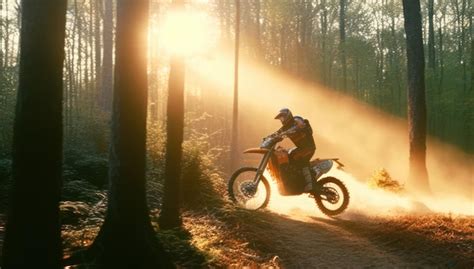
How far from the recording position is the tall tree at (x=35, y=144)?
15.8 ft

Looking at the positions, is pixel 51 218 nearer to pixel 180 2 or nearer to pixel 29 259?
pixel 29 259

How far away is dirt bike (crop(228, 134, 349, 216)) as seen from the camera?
33.7ft

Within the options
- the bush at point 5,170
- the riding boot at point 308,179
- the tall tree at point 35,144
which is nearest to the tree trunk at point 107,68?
the bush at point 5,170

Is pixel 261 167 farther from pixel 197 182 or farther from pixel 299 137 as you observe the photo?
pixel 197 182

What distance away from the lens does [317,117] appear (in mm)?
40781

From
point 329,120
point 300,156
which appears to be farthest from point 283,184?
point 329,120

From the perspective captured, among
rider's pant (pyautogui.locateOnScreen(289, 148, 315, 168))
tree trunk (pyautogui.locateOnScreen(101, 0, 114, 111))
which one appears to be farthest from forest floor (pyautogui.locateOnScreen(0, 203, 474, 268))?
tree trunk (pyautogui.locateOnScreen(101, 0, 114, 111))

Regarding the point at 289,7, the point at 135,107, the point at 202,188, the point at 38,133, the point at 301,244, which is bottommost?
the point at 301,244

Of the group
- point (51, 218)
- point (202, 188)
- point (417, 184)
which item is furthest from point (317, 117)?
point (51, 218)

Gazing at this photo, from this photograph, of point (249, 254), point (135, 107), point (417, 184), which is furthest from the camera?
point (417, 184)

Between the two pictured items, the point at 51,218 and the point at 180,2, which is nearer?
the point at 51,218

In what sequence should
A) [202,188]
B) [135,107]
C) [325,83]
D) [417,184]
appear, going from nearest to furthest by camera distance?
[135,107] → [202,188] → [417,184] → [325,83]

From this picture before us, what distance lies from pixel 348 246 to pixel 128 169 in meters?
4.02

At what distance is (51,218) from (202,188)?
5.75 metres
